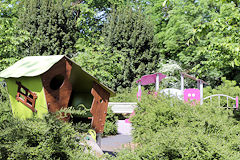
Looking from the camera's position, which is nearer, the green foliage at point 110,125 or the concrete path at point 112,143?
the concrete path at point 112,143

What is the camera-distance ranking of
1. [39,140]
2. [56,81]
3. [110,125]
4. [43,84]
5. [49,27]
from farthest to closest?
1. [49,27]
2. [110,125]
3. [56,81]
4. [43,84]
5. [39,140]

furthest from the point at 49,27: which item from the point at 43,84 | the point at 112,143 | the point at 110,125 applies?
the point at 43,84

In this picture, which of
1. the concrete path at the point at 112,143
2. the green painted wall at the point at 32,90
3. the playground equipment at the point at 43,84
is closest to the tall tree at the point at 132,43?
the concrete path at the point at 112,143

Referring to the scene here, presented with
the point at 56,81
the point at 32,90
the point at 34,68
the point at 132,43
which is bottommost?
the point at 32,90

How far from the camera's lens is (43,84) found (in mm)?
3664

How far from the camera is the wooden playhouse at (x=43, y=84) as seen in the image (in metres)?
3.69

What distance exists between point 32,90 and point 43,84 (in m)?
0.25

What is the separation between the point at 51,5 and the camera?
61.8 feet

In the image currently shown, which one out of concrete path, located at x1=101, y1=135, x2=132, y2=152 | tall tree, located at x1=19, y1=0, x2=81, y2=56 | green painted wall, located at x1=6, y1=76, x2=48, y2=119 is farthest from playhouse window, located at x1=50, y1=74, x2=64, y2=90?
tall tree, located at x1=19, y1=0, x2=81, y2=56

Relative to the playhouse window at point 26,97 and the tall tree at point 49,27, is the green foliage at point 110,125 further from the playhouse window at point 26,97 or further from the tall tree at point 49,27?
the tall tree at point 49,27

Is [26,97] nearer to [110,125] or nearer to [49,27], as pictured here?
[110,125]

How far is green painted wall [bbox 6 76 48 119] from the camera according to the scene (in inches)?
145

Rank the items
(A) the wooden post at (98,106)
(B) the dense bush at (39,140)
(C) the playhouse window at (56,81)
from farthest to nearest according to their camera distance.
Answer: (A) the wooden post at (98,106) → (C) the playhouse window at (56,81) → (B) the dense bush at (39,140)

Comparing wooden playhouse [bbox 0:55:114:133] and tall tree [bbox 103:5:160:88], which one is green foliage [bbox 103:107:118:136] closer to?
wooden playhouse [bbox 0:55:114:133]
